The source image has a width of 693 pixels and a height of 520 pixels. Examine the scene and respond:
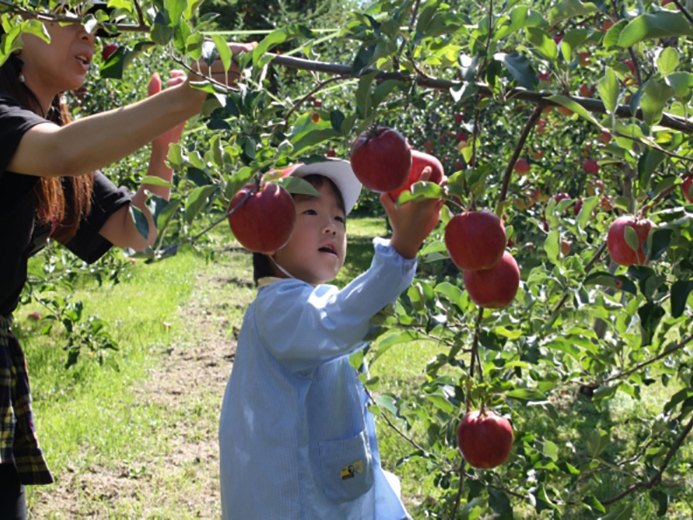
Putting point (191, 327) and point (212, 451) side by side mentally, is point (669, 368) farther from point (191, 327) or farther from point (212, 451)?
point (191, 327)

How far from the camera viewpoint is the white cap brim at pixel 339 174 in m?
1.65

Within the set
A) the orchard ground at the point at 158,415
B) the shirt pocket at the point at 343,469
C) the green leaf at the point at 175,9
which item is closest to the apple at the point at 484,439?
the orchard ground at the point at 158,415

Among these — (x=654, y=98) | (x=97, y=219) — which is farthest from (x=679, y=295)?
(x=97, y=219)

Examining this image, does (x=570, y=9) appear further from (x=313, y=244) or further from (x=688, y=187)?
(x=313, y=244)

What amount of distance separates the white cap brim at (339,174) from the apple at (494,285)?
57 cm

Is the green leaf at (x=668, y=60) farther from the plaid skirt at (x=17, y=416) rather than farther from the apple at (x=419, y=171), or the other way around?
the plaid skirt at (x=17, y=416)

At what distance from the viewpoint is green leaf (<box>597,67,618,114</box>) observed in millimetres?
917

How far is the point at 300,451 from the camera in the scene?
1.48 metres

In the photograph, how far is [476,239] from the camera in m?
1.05

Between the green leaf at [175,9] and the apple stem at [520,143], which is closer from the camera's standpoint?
the green leaf at [175,9]

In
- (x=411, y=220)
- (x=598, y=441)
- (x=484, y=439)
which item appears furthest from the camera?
(x=598, y=441)

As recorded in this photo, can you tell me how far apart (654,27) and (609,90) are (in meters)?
0.09

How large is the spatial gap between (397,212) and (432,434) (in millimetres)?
604

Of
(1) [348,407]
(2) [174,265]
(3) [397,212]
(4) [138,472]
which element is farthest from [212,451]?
(2) [174,265]
